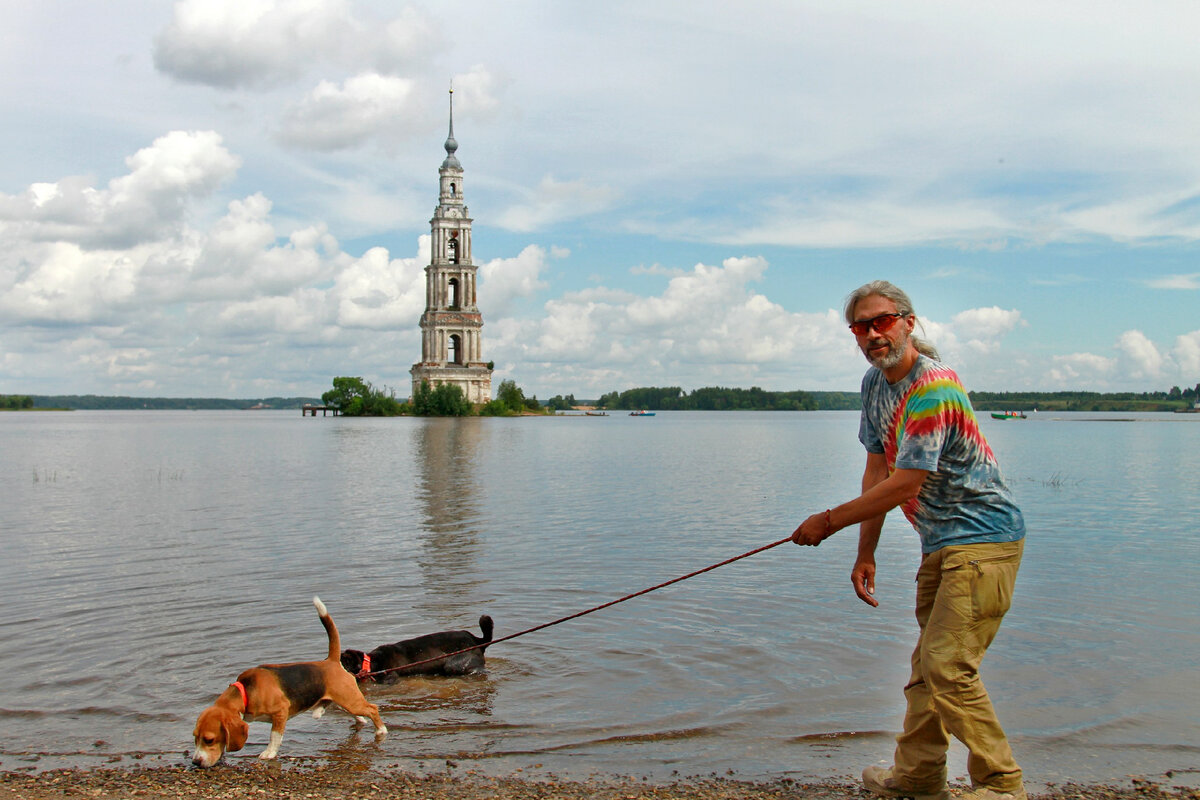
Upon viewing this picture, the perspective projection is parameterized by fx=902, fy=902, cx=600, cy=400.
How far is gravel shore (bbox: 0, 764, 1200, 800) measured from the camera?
6023mm

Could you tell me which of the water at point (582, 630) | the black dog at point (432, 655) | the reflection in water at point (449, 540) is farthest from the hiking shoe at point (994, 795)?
the reflection in water at point (449, 540)

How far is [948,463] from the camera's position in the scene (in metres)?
5.15

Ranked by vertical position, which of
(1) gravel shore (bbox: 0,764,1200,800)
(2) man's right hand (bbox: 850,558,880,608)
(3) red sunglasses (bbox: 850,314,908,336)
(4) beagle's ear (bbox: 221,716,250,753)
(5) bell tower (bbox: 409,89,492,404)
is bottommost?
(1) gravel shore (bbox: 0,764,1200,800)

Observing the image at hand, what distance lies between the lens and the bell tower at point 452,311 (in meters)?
147

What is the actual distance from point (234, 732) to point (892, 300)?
5490mm

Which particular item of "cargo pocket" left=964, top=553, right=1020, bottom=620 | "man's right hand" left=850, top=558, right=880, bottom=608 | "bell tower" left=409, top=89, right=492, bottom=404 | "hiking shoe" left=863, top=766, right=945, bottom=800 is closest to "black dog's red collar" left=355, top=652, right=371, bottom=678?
"hiking shoe" left=863, top=766, right=945, bottom=800

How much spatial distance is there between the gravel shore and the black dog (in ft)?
7.22

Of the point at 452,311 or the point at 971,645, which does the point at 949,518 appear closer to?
the point at 971,645

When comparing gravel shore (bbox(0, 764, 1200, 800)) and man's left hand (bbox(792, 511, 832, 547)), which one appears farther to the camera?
gravel shore (bbox(0, 764, 1200, 800))

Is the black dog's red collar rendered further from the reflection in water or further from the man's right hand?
the man's right hand

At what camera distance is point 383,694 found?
8727mm

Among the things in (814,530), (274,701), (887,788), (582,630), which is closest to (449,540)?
(582,630)

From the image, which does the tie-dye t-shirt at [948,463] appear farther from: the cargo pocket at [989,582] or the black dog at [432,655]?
the black dog at [432,655]

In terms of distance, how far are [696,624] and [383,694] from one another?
4346 millimetres
